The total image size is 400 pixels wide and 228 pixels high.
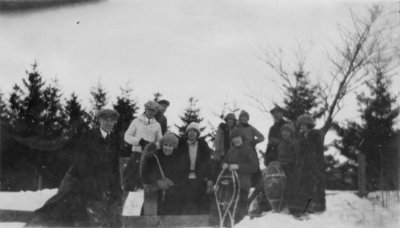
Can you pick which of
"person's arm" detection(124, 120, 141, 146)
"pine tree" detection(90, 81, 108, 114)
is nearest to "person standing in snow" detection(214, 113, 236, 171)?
"person's arm" detection(124, 120, 141, 146)

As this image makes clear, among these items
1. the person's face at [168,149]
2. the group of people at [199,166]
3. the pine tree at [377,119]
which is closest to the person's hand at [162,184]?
the group of people at [199,166]

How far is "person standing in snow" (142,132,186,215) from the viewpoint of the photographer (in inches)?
249

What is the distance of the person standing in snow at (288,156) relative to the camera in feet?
21.5

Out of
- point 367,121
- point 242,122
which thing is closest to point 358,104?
point 367,121

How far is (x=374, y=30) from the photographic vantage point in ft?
41.6

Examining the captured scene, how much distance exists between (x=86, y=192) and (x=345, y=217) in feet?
12.1

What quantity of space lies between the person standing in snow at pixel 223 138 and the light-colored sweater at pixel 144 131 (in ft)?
3.51

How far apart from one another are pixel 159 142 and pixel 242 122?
5.49 feet

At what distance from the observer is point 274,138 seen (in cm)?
754

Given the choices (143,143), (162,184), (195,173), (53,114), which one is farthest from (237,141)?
(53,114)

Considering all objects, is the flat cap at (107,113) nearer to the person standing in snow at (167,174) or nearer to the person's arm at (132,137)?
the person standing in snow at (167,174)

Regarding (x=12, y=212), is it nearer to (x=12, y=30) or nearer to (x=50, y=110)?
(x=12, y=30)

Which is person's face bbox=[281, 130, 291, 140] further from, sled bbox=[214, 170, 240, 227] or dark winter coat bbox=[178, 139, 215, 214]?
dark winter coat bbox=[178, 139, 215, 214]

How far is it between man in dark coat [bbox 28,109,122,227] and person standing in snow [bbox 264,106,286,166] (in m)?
3.08
